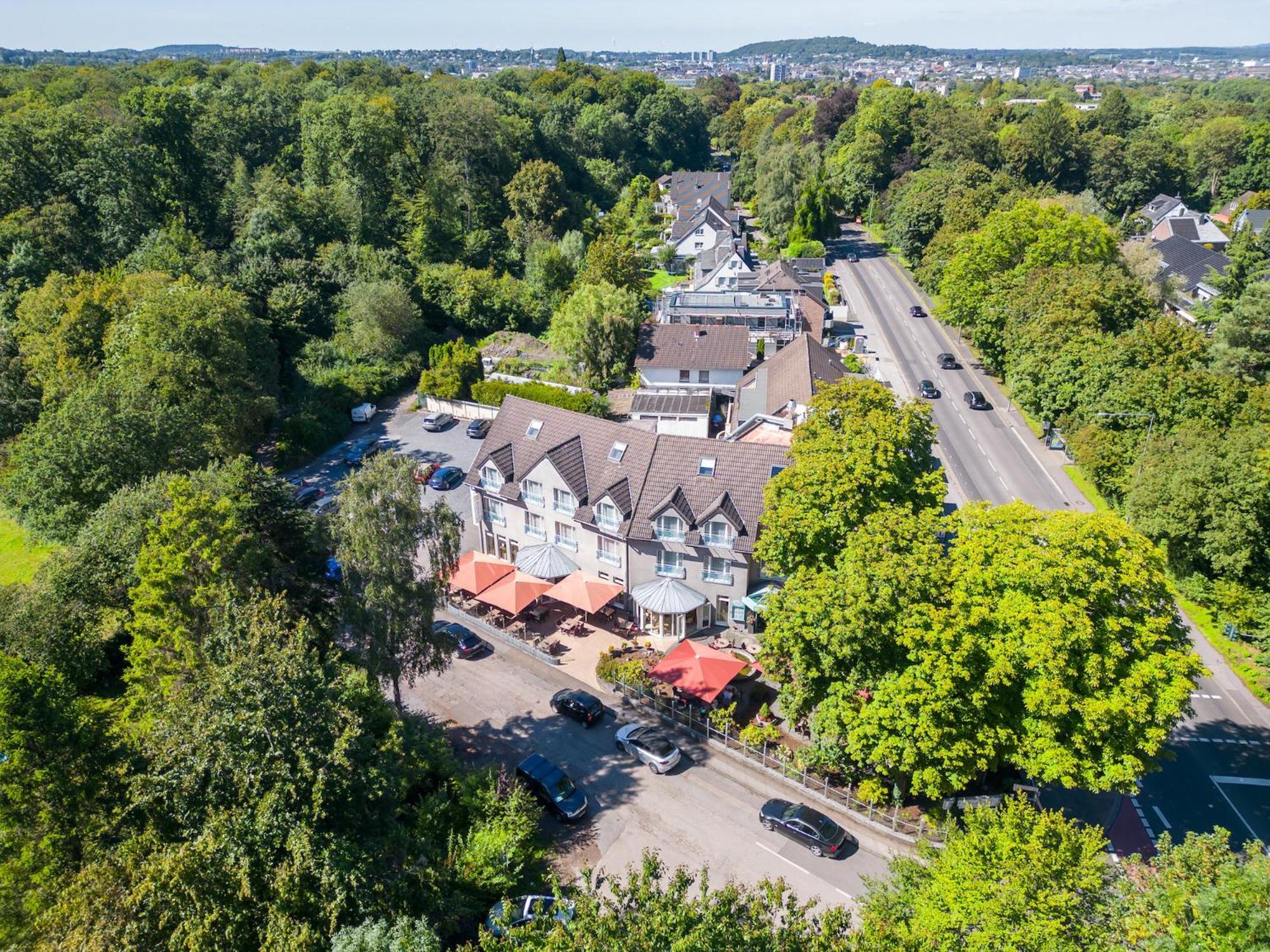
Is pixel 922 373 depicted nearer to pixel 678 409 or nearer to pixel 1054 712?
pixel 678 409

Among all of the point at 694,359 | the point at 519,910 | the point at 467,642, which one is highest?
the point at 694,359

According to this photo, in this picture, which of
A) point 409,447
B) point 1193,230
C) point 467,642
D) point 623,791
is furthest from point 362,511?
point 1193,230

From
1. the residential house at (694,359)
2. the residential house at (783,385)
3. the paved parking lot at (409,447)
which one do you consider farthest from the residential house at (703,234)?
the paved parking lot at (409,447)

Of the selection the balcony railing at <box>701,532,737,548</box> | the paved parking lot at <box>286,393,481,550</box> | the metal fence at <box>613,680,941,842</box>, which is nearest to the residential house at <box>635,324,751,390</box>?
the paved parking lot at <box>286,393,481,550</box>

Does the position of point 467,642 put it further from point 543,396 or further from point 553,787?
point 543,396

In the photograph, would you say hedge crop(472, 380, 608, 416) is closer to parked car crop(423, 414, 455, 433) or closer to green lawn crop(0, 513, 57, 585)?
parked car crop(423, 414, 455, 433)

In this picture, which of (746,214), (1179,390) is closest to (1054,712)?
(1179,390)
